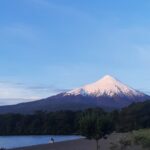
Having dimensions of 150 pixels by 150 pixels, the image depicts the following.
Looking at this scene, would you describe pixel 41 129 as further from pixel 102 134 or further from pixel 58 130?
pixel 102 134

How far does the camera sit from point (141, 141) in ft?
128

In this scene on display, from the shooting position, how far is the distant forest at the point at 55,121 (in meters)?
97.3

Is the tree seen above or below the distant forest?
below

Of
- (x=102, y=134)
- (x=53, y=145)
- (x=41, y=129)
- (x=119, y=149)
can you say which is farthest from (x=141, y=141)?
(x=41, y=129)

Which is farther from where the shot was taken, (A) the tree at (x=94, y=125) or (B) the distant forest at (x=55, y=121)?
(B) the distant forest at (x=55, y=121)

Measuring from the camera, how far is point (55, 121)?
365 feet

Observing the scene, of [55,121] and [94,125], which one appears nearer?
[94,125]

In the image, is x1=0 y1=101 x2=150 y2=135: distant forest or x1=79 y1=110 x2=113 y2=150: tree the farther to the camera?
x1=0 y1=101 x2=150 y2=135: distant forest

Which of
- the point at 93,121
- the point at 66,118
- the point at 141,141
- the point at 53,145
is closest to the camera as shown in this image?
the point at 93,121

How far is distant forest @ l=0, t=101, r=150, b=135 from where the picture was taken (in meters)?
97.3

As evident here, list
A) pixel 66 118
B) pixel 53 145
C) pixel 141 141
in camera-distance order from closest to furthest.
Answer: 1. pixel 141 141
2. pixel 53 145
3. pixel 66 118

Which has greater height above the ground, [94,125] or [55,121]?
[55,121]

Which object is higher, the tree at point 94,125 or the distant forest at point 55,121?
the distant forest at point 55,121

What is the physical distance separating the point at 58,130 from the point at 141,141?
72915 millimetres
